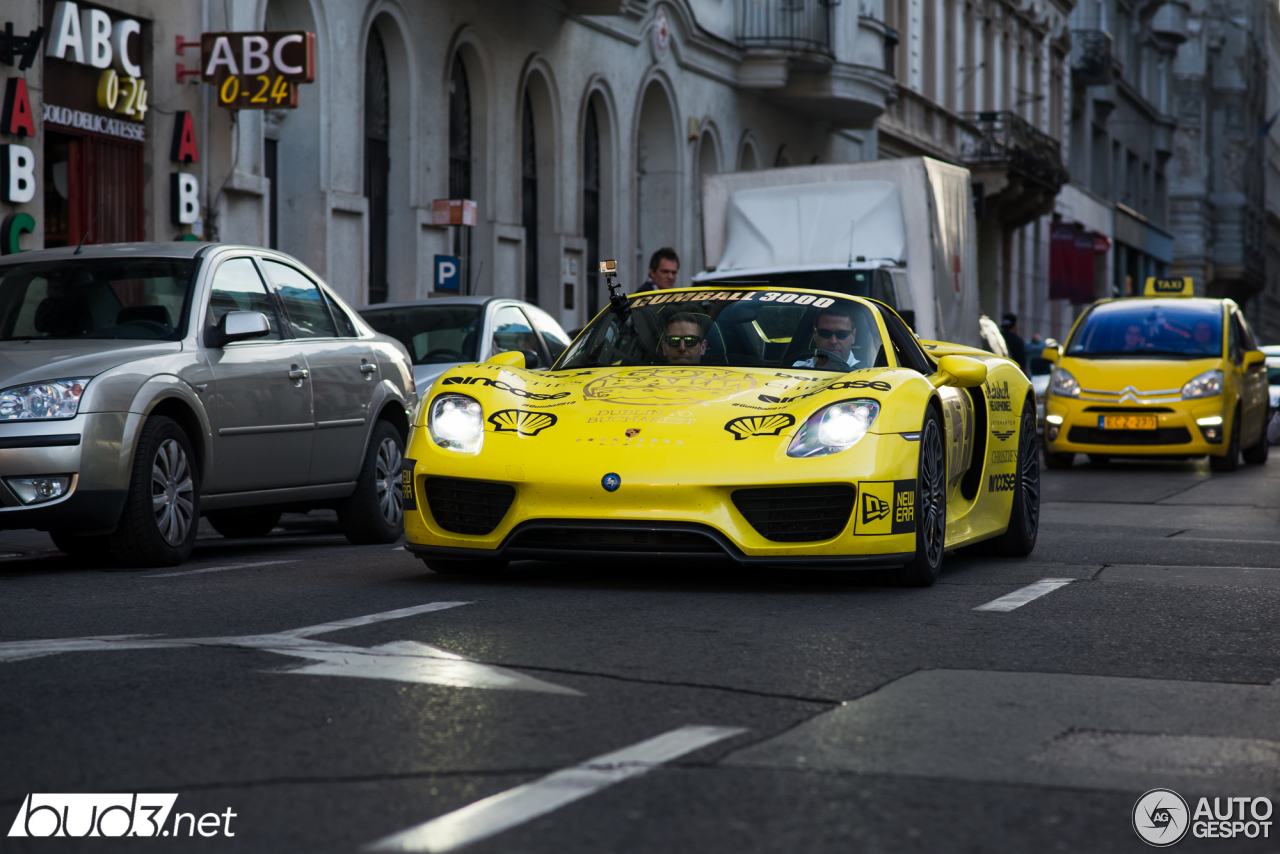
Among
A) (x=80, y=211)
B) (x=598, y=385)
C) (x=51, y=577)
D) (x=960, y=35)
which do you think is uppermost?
(x=960, y=35)

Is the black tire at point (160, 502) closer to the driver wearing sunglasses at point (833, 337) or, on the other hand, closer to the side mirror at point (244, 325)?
the side mirror at point (244, 325)

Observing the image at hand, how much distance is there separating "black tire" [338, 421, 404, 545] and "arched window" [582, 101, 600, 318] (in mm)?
16780

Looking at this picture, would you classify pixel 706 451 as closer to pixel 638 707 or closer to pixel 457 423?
pixel 457 423

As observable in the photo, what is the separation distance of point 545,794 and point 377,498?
656cm

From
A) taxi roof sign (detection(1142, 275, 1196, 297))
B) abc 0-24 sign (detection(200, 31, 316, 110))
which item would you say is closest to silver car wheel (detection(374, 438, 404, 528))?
abc 0-24 sign (detection(200, 31, 316, 110))

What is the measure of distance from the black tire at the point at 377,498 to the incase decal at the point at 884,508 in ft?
11.3

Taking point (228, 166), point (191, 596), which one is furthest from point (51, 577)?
point (228, 166)

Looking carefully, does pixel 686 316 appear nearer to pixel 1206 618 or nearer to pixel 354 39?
pixel 1206 618

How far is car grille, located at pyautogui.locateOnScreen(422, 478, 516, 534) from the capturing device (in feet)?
23.8

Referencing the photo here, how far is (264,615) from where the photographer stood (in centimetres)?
643

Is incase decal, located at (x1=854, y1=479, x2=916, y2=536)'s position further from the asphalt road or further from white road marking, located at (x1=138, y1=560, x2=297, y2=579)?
white road marking, located at (x1=138, y1=560, x2=297, y2=579)

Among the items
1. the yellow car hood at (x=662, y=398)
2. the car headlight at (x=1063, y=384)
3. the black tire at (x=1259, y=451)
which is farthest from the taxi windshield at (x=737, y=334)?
the black tire at (x=1259, y=451)

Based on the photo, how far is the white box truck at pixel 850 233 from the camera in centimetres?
1742

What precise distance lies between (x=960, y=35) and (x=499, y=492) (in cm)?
4014
